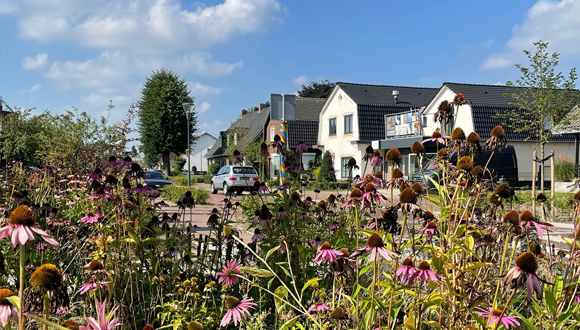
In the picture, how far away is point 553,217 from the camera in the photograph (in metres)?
10.1

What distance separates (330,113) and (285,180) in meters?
29.1

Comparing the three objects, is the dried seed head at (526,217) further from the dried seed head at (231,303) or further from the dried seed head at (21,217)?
the dried seed head at (21,217)

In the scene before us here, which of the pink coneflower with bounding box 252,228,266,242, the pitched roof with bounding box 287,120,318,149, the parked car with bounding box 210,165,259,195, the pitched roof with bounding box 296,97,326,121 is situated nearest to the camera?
the pink coneflower with bounding box 252,228,266,242

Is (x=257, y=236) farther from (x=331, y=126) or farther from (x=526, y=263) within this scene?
(x=331, y=126)

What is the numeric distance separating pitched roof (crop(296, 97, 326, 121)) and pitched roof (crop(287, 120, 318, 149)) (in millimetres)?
607

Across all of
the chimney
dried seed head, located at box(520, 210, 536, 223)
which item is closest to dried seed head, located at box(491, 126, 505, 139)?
dried seed head, located at box(520, 210, 536, 223)

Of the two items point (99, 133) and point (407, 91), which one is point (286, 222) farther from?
point (407, 91)

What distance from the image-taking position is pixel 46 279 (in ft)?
3.94

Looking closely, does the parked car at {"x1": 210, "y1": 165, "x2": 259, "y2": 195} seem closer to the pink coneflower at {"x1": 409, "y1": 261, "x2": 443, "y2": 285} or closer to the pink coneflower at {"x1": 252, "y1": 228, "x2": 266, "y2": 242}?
the pink coneflower at {"x1": 252, "y1": 228, "x2": 266, "y2": 242}

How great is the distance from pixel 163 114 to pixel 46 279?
4139cm

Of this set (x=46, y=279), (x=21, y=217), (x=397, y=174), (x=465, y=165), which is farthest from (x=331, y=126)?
(x=46, y=279)

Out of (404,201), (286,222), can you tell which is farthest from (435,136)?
(286,222)

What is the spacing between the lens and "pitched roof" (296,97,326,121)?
37.3 m

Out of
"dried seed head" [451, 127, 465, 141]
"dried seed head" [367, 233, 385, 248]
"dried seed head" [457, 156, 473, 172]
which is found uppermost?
"dried seed head" [451, 127, 465, 141]
